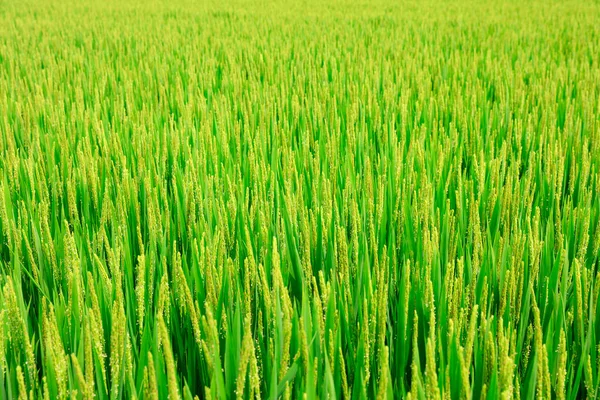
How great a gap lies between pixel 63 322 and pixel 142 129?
117 centimetres

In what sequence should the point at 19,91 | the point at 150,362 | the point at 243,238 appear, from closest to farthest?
the point at 150,362 < the point at 243,238 < the point at 19,91

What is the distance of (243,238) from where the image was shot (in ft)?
4.03

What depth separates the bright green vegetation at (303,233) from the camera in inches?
29.7

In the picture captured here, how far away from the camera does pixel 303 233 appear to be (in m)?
1.10

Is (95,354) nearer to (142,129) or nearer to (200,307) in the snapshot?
(200,307)

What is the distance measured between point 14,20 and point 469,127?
6.32 m

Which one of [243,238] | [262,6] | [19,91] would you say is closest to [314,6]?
[262,6]

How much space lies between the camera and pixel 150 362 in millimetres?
575

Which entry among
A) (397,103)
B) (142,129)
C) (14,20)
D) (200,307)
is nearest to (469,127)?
(397,103)

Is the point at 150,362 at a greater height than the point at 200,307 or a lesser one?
greater

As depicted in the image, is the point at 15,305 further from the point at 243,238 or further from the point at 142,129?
the point at 142,129

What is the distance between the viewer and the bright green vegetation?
2.48 feet

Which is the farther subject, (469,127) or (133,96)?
(133,96)

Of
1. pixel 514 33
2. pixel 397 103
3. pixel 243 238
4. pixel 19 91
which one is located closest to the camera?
pixel 243 238
